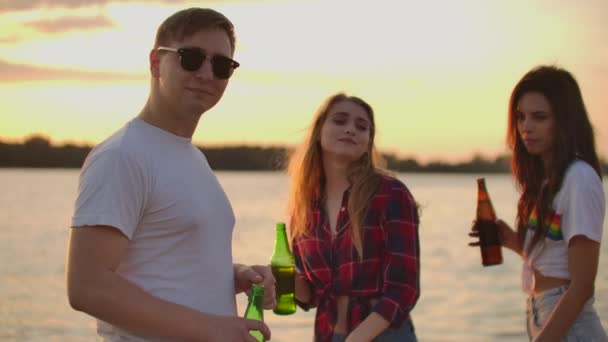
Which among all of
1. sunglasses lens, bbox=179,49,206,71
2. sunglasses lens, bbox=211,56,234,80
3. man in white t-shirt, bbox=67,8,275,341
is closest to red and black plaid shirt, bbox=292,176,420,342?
man in white t-shirt, bbox=67,8,275,341

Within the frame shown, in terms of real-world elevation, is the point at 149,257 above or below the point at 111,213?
below

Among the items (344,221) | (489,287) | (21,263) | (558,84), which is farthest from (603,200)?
(21,263)

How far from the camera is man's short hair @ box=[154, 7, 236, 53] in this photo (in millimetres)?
2871

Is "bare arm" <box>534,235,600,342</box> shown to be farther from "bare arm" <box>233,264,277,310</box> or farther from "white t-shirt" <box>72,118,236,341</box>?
"white t-shirt" <box>72,118,236,341</box>

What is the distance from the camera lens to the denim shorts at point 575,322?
4047 mm

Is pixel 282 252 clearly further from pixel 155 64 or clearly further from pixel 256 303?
pixel 155 64

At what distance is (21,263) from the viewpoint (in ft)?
59.9

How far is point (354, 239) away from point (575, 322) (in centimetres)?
107

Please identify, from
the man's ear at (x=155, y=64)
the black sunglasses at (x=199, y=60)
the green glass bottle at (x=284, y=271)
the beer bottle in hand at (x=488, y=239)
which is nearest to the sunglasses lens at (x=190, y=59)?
the black sunglasses at (x=199, y=60)

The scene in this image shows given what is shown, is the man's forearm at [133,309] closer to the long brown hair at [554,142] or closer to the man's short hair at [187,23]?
the man's short hair at [187,23]

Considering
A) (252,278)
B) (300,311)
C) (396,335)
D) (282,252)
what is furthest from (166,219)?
(300,311)

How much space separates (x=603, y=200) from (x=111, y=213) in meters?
2.43

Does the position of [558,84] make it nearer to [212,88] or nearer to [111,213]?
[212,88]

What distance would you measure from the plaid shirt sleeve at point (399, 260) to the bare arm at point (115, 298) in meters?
1.81
